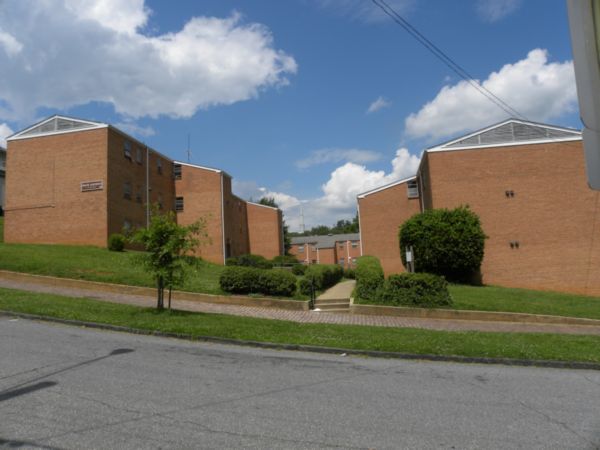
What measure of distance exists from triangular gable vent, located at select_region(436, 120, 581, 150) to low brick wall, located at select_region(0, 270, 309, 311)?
704 inches

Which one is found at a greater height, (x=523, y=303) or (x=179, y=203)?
(x=179, y=203)

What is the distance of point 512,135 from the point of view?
29203 millimetres

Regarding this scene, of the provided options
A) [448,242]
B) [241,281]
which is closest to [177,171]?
[448,242]

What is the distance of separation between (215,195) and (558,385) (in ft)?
122

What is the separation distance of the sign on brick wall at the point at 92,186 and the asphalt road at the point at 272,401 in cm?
2436

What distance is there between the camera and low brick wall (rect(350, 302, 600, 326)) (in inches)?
632

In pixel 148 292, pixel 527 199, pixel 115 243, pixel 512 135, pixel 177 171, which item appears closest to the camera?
pixel 148 292

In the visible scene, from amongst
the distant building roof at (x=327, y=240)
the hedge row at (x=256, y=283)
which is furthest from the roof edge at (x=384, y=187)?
the distant building roof at (x=327, y=240)

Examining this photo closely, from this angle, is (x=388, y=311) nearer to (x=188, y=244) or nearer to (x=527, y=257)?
(x=188, y=244)

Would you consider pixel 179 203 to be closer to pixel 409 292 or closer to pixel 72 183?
pixel 72 183

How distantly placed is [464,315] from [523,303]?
145 inches

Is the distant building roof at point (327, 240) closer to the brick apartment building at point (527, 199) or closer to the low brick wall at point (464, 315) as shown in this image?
the brick apartment building at point (527, 199)

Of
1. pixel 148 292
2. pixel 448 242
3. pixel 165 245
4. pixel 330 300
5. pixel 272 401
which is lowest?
pixel 272 401

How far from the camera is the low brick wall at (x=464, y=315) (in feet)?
52.7
